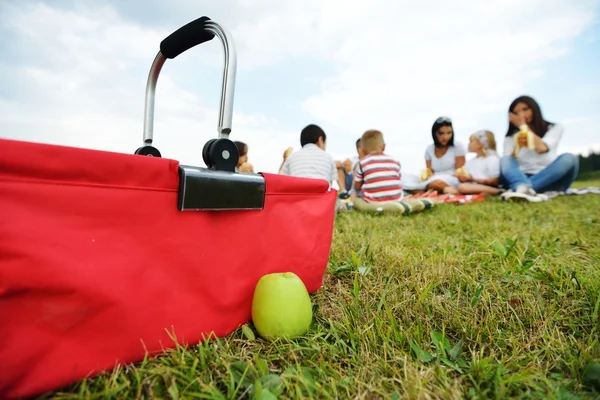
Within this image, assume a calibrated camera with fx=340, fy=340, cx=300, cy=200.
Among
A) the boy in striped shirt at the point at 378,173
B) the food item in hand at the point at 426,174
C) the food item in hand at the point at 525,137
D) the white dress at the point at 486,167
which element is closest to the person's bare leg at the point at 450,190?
the white dress at the point at 486,167

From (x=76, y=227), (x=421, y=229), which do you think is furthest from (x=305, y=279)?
(x=421, y=229)

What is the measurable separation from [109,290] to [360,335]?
606 millimetres

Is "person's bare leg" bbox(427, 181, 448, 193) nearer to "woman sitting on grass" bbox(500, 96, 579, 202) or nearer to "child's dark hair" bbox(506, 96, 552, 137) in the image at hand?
"woman sitting on grass" bbox(500, 96, 579, 202)

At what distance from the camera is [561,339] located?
875 mm

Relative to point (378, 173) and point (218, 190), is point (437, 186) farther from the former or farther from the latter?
point (218, 190)

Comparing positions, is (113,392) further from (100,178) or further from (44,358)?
(100,178)

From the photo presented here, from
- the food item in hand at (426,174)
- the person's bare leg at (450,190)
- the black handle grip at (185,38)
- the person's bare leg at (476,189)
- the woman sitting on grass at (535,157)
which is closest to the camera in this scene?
the black handle grip at (185,38)

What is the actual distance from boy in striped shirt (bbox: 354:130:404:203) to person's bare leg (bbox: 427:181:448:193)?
175 centimetres

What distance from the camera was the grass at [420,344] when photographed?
0.71 meters

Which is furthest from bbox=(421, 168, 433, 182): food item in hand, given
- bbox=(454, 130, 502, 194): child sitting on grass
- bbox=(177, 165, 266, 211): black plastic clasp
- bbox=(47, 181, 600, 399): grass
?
bbox=(177, 165, 266, 211): black plastic clasp

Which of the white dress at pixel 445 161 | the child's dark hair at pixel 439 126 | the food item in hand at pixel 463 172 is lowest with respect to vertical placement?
the food item in hand at pixel 463 172

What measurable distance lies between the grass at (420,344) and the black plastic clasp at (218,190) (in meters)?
0.34

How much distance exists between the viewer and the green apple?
0.90 m

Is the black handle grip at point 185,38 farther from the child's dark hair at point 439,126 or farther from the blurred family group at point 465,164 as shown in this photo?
the child's dark hair at point 439,126
